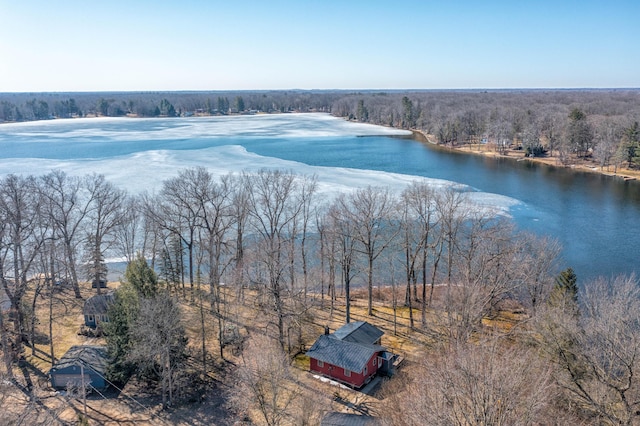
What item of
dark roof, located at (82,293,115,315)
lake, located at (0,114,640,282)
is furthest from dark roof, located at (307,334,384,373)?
lake, located at (0,114,640,282)

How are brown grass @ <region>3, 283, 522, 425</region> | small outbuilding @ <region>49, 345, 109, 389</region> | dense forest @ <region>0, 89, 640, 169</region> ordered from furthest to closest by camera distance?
1. dense forest @ <region>0, 89, 640, 169</region>
2. small outbuilding @ <region>49, 345, 109, 389</region>
3. brown grass @ <region>3, 283, 522, 425</region>

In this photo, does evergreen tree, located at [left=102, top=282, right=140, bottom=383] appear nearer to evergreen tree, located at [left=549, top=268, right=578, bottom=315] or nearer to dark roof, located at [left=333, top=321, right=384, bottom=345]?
dark roof, located at [left=333, top=321, right=384, bottom=345]

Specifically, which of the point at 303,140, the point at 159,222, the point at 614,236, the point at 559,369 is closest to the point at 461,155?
the point at 303,140

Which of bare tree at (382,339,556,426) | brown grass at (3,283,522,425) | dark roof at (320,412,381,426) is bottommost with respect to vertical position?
brown grass at (3,283,522,425)

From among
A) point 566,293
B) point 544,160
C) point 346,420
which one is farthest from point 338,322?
point 544,160

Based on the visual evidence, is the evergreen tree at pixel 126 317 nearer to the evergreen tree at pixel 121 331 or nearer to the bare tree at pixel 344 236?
the evergreen tree at pixel 121 331

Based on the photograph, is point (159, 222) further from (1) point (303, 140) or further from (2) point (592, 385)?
(1) point (303, 140)

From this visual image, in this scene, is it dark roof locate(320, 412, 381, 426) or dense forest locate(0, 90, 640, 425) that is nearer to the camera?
dense forest locate(0, 90, 640, 425)
